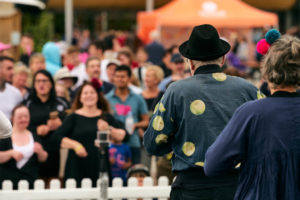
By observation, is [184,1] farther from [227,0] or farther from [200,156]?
[200,156]

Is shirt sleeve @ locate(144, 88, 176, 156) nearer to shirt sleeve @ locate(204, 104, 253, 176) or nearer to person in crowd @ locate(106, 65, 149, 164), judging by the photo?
shirt sleeve @ locate(204, 104, 253, 176)

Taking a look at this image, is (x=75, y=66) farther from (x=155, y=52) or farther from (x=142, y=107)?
(x=155, y=52)

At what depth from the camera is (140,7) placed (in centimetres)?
2712

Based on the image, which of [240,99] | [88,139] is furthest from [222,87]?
[88,139]

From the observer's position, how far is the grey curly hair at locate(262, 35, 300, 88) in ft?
10.3

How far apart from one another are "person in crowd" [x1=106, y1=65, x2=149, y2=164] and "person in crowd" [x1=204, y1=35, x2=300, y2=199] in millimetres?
4717

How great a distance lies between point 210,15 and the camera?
14.2 m

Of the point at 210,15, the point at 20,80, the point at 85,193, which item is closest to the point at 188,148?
the point at 85,193

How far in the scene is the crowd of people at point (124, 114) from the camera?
12.8ft

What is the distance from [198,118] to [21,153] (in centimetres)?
316

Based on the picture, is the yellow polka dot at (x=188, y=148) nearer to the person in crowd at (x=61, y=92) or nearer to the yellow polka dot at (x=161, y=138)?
the yellow polka dot at (x=161, y=138)

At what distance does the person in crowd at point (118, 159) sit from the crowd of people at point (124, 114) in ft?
0.04

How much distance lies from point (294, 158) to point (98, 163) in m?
4.00

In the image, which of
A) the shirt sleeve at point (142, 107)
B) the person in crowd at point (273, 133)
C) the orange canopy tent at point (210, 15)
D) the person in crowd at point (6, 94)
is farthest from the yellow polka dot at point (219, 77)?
the orange canopy tent at point (210, 15)
